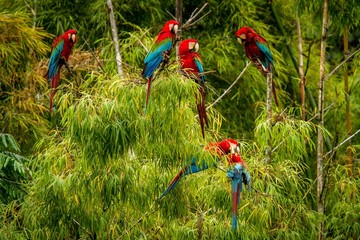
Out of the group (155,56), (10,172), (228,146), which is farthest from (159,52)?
(10,172)

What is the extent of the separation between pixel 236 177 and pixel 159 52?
652 millimetres

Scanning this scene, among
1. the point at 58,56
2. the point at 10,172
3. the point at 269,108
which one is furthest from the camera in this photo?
the point at 10,172

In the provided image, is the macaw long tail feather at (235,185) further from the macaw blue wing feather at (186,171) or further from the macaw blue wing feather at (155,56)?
the macaw blue wing feather at (155,56)

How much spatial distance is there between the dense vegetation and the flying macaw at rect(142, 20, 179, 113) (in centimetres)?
5

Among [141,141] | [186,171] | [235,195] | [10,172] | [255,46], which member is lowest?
[10,172]

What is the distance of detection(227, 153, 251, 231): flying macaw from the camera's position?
464cm

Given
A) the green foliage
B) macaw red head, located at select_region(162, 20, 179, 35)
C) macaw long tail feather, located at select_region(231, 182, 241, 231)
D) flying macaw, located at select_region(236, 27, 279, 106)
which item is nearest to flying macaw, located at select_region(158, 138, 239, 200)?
macaw long tail feather, located at select_region(231, 182, 241, 231)

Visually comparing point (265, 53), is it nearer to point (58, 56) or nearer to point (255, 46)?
point (255, 46)

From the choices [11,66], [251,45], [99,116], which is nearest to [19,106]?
[11,66]

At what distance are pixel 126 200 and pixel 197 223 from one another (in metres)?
0.47

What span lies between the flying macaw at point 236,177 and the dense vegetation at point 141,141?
0.37 feet

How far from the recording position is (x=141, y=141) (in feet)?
14.9

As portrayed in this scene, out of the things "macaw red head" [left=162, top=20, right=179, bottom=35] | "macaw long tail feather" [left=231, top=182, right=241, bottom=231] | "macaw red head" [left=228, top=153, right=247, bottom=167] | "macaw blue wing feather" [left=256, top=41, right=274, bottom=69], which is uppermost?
"macaw red head" [left=162, top=20, right=179, bottom=35]

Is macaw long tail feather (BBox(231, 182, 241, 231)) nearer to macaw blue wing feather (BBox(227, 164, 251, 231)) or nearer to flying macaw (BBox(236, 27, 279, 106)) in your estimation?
macaw blue wing feather (BBox(227, 164, 251, 231))
